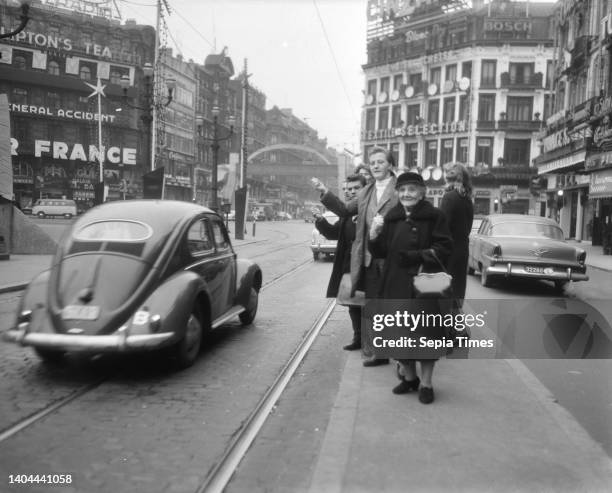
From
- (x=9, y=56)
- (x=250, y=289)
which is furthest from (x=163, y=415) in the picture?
(x=9, y=56)

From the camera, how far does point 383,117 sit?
62062 millimetres

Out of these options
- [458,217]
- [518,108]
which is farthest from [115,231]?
[518,108]

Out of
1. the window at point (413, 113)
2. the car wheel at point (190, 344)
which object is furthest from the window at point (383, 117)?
the car wheel at point (190, 344)

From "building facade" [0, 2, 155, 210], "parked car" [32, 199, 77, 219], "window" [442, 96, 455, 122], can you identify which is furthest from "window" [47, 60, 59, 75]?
"window" [442, 96, 455, 122]

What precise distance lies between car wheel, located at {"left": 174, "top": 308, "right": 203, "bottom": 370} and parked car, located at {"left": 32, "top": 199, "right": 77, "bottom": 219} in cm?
4112

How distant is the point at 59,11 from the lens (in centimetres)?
4972

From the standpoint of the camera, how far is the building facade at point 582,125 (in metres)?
22.8

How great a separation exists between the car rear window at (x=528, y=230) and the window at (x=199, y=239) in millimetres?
7220

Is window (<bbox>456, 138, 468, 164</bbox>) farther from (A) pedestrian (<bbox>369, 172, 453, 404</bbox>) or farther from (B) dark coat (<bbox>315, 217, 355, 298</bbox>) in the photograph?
(A) pedestrian (<bbox>369, 172, 453, 404</bbox>)

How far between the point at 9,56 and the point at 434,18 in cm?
3970

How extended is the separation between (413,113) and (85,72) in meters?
31.9

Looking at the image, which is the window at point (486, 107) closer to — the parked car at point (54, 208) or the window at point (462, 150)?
the window at point (462, 150)

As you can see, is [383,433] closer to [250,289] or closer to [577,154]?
[250,289]

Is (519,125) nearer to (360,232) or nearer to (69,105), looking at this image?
(69,105)
